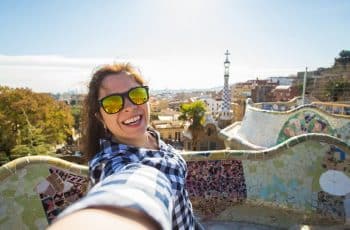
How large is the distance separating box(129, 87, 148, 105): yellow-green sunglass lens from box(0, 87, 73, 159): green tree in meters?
14.7

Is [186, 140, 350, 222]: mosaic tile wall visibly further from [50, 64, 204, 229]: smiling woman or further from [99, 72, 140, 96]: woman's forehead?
[99, 72, 140, 96]: woman's forehead

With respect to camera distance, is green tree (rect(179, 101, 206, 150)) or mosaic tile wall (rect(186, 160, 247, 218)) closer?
mosaic tile wall (rect(186, 160, 247, 218))

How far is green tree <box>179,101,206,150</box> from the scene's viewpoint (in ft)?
66.0

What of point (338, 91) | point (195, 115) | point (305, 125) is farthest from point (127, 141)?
point (338, 91)

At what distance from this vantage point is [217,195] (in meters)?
3.43

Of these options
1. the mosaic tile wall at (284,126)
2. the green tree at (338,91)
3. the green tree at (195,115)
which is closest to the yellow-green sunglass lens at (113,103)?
the mosaic tile wall at (284,126)

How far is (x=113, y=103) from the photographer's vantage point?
130cm

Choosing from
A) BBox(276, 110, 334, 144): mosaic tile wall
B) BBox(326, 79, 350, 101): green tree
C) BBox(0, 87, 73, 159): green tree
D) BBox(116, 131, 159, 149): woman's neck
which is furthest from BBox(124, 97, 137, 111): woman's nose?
BBox(326, 79, 350, 101): green tree

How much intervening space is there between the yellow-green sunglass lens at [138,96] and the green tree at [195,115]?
61.2 ft

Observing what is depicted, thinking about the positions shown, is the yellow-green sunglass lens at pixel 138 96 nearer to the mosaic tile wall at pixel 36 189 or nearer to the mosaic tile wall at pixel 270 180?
the mosaic tile wall at pixel 36 189

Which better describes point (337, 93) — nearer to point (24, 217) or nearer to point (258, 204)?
point (258, 204)

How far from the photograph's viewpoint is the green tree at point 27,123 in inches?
628

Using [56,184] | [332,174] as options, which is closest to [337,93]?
[332,174]

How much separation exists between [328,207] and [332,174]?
1.19 feet
